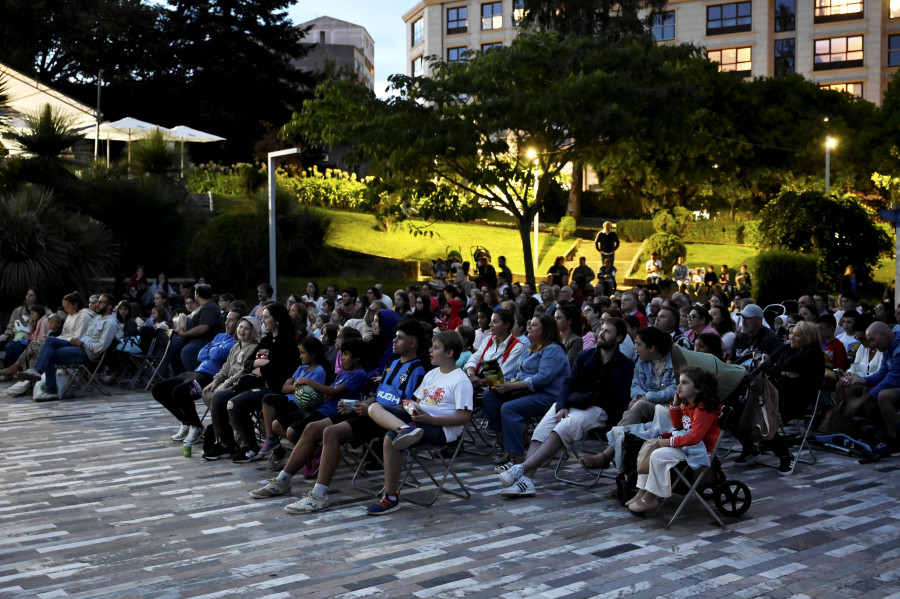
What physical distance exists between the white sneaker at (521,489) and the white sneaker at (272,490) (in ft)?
5.59

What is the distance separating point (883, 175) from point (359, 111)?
32.7 meters

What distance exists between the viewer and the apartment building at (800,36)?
5731 centimetres

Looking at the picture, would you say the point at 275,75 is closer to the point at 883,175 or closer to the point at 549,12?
the point at 549,12

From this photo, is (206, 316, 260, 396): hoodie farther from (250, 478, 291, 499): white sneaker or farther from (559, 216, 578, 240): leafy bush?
(559, 216, 578, 240): leafy bush

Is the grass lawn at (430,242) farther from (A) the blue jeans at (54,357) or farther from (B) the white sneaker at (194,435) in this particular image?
(B) the white sneaker at (194,435)

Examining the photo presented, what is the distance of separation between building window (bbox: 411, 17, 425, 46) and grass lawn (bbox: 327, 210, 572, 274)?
36822 mm

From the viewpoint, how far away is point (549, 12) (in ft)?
140

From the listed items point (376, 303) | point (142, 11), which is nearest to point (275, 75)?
point (142, 11)

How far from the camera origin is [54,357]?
12.8m

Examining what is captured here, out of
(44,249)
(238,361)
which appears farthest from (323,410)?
(44,249)

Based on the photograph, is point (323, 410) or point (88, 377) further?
point (88, 377)

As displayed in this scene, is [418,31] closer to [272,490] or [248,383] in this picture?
[248,383]

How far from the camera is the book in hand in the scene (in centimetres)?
890

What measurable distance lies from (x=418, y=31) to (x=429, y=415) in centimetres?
A: 6811
